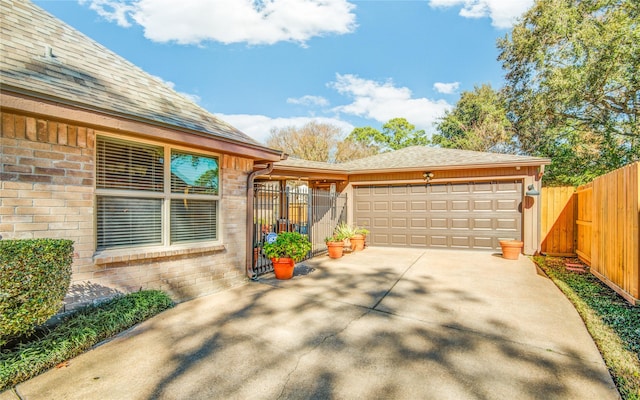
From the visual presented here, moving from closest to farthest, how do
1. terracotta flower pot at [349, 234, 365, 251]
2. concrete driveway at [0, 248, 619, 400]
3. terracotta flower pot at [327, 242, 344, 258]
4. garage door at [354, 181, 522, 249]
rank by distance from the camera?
concrete driveway at [0, 248, 619, 400], terracotta flower pot at [327, 242, 344, 258], garage door at [354, 181, 522, 249], terracotta flower pot at [349, 234, 365, 251]

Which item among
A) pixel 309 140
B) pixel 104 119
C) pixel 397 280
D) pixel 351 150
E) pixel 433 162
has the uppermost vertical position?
pixel 309 140

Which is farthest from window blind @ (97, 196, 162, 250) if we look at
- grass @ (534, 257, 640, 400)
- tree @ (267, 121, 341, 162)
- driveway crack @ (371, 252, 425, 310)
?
tree @ (267, 121, 341, 162)

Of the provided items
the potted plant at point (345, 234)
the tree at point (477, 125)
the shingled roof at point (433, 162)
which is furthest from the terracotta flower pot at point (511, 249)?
the tree at point (477, 125)

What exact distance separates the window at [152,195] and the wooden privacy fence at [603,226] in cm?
632

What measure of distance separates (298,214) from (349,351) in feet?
20.9

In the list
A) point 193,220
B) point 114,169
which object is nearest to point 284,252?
point 193,220

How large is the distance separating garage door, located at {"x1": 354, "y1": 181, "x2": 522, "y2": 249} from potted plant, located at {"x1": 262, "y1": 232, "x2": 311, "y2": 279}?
5091 mm

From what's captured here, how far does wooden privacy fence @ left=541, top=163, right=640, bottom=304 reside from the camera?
14.3ft

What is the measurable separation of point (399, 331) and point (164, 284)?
3278 mm

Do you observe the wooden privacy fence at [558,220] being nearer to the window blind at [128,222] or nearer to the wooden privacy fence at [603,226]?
the wooden privacy fence at [603,226]

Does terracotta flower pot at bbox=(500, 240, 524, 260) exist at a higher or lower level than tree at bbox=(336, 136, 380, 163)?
lower

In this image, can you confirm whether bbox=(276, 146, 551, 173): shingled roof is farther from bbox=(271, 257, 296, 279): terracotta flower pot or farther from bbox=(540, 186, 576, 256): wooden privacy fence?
bbox=(271, 257, 296, 279): terracotta flower pot

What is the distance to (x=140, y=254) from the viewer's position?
13.2ft

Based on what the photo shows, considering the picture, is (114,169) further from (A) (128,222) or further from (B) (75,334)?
(B) (75,334)
